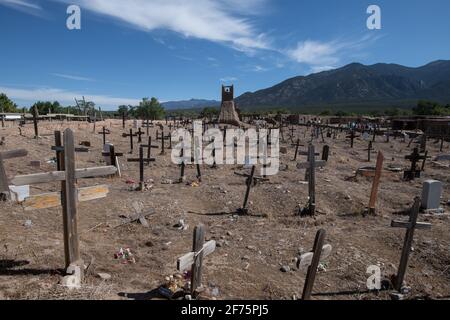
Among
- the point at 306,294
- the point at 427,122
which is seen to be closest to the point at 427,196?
the point at 306,294

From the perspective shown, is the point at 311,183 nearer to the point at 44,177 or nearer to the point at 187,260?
the point at 187,260

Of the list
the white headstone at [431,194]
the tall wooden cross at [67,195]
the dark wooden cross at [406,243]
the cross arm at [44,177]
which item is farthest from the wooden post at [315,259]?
the white headstone at [431,194]

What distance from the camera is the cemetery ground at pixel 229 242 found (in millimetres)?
5418

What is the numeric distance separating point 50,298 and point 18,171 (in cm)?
1055

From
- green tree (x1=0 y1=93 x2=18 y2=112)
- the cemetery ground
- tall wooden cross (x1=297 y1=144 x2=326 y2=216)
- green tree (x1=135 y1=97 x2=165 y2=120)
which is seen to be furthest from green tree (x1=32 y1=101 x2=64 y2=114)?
tall wooden cross (x1=297 y1=144 x2=326 y2=216)

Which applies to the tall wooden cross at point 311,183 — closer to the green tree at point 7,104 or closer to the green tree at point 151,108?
the green tree at point 7,104

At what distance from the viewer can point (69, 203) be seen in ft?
17.1

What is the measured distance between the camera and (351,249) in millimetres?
7391

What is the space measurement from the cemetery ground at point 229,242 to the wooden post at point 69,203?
0.40 meters

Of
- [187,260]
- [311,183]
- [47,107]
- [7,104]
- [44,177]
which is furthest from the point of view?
[47,107]

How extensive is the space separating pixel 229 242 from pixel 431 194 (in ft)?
22.4

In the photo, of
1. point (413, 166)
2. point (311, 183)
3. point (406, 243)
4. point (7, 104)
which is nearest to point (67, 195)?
point (406, 243)

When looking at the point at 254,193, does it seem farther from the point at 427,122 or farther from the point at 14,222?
the point at 427,122

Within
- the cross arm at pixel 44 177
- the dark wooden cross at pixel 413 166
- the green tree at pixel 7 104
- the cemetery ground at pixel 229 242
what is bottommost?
the cemetery ground at pixel 229 242
